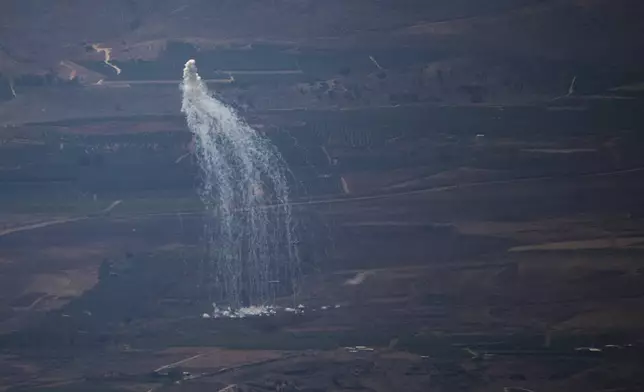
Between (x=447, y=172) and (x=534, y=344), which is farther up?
(x=447, y=172)

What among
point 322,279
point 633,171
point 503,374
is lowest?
point 503,374

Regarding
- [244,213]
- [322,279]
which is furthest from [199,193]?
[322,279]

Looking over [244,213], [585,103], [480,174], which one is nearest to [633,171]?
[585,103]

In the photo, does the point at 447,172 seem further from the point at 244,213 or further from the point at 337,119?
the point at 244,213
